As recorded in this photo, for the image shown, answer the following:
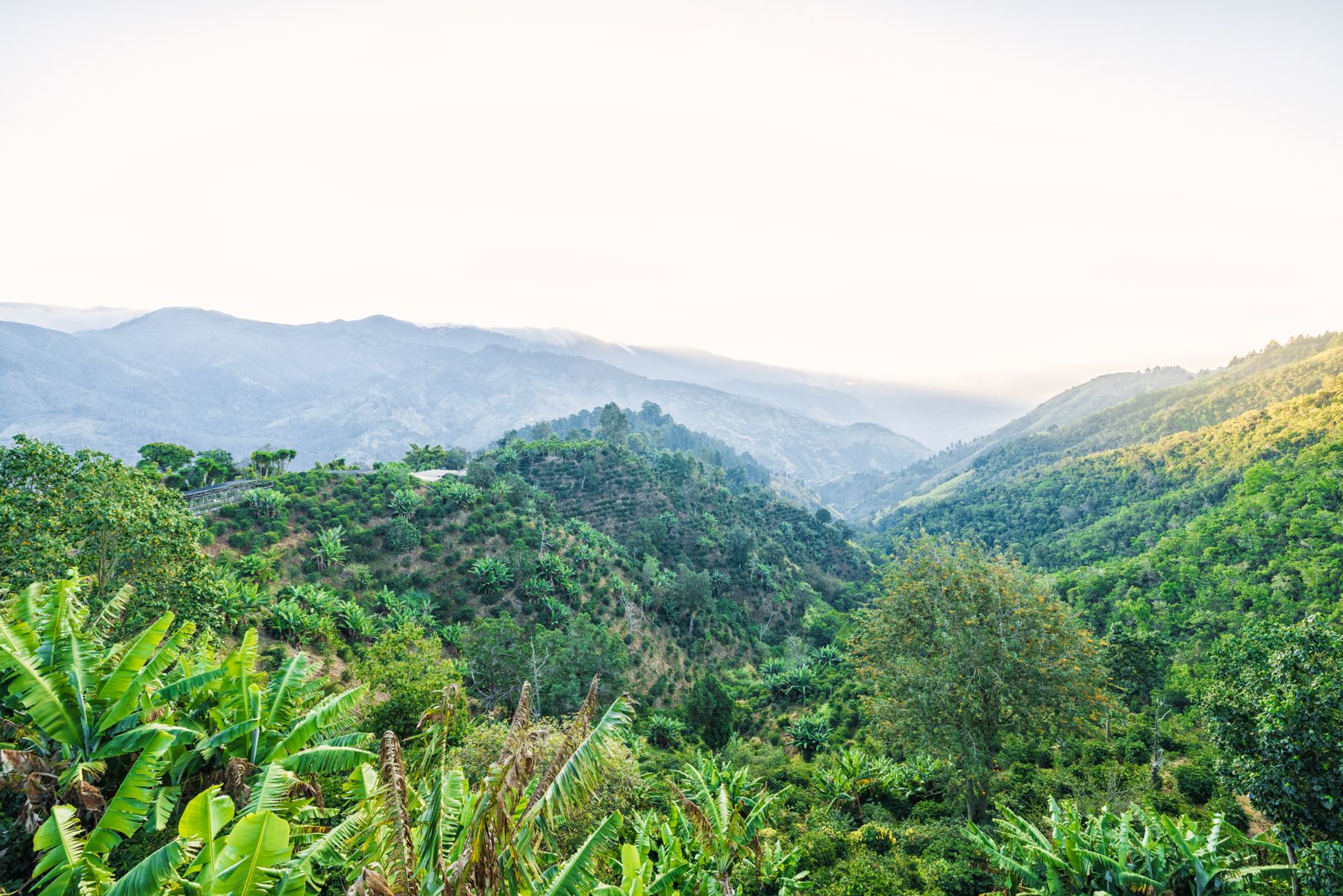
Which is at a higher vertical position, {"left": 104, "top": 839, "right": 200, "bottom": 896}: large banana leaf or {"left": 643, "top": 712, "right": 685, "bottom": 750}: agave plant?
{"left": 104, "top": 839, "right": 200, "bottom": 896}: large banana leaf

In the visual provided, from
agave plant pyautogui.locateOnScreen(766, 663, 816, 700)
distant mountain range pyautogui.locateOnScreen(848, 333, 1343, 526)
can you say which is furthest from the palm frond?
distant mountain range pyautogui.locateOnScreen(848, 333, 1343, 526)

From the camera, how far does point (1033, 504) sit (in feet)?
285

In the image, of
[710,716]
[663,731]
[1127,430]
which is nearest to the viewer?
[663,731]

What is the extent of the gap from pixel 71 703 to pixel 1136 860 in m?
18.0

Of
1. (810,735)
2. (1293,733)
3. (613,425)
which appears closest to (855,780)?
(810,735)

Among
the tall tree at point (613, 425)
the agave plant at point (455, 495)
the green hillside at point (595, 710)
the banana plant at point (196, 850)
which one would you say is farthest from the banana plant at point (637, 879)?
the tall tree at point (613, 425)

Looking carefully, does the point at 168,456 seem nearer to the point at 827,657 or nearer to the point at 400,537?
the point at 400,537

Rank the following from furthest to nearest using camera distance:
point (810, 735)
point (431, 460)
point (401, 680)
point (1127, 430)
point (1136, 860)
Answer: point (1127, 430) → point (431, 460) → point (810, 735) → point (401, 680) → point (1136, 860)

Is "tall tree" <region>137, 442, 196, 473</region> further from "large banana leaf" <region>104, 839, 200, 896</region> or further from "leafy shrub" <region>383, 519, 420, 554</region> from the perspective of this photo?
"large banana leaf" <region>104, 839, 200, 896</region>

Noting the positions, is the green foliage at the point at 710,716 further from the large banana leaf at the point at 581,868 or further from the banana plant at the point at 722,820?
the large banana leaf at the point at 581,868

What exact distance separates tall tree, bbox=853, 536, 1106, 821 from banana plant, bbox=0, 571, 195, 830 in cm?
1692

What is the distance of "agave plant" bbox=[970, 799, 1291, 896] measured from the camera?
9.16 meters

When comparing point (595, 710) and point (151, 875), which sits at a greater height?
point (595, 710)

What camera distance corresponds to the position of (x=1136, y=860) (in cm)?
988
